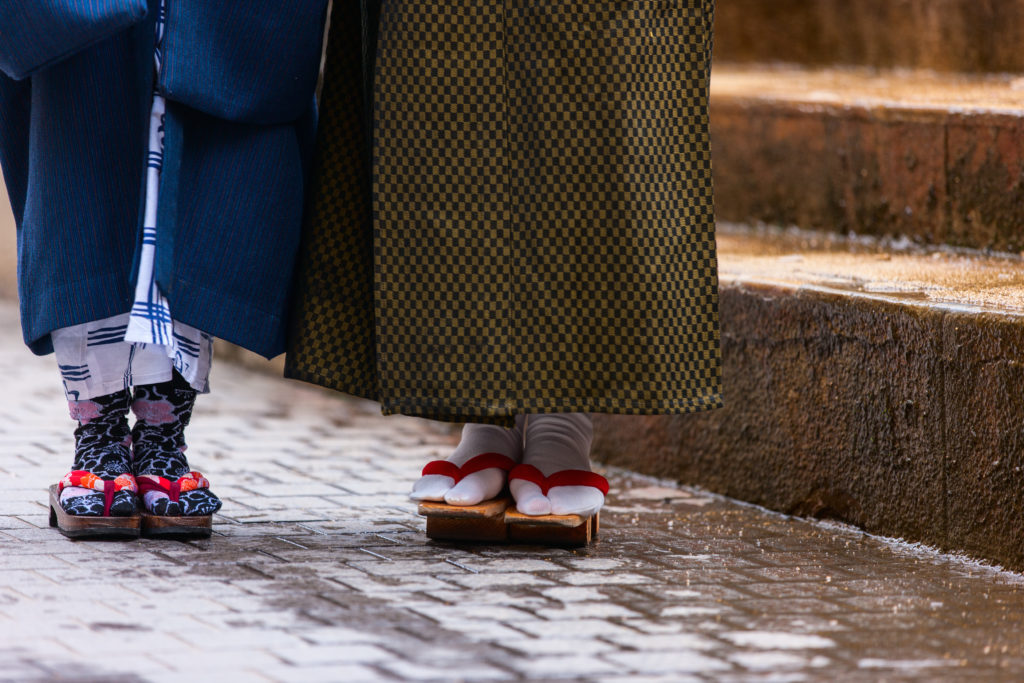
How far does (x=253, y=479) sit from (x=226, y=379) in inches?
70.3

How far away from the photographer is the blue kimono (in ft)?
9.25

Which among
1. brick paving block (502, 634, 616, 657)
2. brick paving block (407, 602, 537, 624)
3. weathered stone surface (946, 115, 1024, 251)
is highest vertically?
weathered stone surface (946, 115, 1024, 251)

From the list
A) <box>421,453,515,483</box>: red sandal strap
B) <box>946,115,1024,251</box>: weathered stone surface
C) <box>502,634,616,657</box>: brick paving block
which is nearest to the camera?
<box>502,634,616,657</box>: brick paving block

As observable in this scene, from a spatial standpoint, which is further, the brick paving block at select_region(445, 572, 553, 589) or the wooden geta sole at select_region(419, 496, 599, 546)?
the wooden geta sole at select_region(419, 496, 599, 546)

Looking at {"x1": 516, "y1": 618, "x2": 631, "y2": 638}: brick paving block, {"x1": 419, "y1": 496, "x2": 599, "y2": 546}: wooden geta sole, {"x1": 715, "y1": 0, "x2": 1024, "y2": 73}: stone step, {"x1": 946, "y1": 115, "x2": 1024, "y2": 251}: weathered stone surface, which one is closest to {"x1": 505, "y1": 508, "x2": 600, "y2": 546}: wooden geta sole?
{"x1": 419, "y1": 496, "x2": 599, "y2": 546}: wooden geta sole

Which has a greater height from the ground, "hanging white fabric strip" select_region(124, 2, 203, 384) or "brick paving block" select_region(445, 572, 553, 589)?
"hanging white fabric strip" select_region(124, 2, 203, 384)

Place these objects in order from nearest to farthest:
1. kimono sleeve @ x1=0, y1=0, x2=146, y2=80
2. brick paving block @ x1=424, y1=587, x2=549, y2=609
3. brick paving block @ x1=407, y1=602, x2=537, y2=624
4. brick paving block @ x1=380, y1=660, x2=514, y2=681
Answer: brick paving block @ x1=380, y1=660, x2=514, y2=681 < brick paving block @ x1=407, y1=602, x2=537, y2=624 < brick paving block @ x1=424, y1=587, x2=549, y2=609 < kimono sleeve @ x1=0, y1=0, x2=146, y2=80

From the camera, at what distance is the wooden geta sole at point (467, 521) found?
2.92m

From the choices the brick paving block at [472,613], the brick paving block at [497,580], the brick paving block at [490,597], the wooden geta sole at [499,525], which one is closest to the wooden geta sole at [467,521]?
the wooden geta sole at [499,525]

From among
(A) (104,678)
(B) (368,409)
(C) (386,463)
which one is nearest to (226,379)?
(B) (368,409)

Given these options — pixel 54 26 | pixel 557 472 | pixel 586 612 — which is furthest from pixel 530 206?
pixel 54 26

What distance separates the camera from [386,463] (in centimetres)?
393

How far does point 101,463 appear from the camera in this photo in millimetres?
2953

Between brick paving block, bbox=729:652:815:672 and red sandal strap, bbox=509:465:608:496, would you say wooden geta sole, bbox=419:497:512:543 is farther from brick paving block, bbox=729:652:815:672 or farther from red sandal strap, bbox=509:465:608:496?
brick paving block, bbox=729:652:815:672
